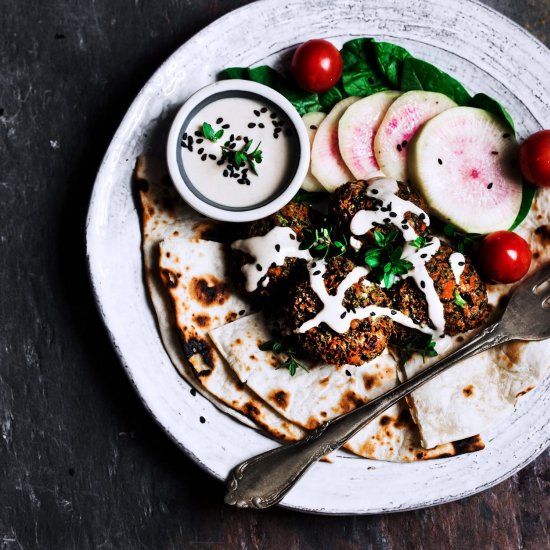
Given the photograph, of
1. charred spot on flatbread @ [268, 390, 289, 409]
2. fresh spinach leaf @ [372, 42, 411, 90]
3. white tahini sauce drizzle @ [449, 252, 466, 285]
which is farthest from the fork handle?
fresh spinach leaf @ [372, 42, 411, 90]

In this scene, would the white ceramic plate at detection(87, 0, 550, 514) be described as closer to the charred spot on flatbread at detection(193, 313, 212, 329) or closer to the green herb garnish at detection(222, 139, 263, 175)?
the charred spot on flatbread at detection(193, 313, 212, 329)

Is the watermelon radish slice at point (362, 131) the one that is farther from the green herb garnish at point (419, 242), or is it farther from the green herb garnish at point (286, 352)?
the green herb garnish at point (286, 352)

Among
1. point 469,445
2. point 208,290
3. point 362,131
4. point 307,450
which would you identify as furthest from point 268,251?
point 469,445

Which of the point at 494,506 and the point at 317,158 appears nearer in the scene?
the point at 317,158

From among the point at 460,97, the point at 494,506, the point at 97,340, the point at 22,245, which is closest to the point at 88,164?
the point at 22,245

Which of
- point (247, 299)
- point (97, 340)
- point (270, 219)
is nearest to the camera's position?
point (270, 219)

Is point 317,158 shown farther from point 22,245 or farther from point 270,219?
point 22,245
